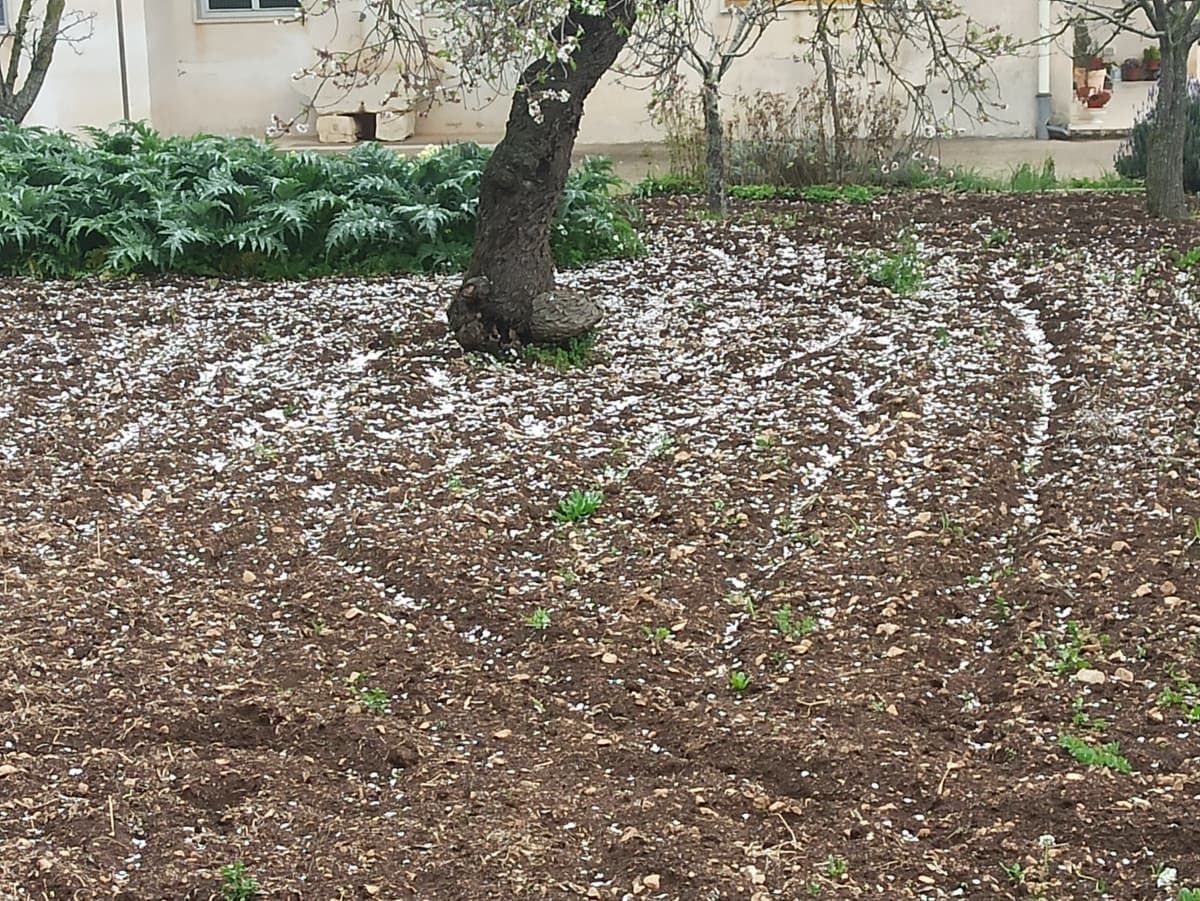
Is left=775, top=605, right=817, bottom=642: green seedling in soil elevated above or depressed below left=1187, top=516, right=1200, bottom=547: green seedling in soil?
below

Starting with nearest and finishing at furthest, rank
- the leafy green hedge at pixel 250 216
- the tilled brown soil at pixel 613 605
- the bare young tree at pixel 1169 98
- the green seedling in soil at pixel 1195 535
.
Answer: the tilled brown soil at pixel 613 605, the green seedling in soil at pixel 1195 535, the leafy green hedge at pixel 250 216, the bare young tree at pixel 1169 98

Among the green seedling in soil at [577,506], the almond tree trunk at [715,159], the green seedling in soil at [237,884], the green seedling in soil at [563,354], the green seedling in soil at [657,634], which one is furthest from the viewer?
the almond tree trunk at [715,159]

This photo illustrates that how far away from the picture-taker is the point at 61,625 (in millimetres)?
3980

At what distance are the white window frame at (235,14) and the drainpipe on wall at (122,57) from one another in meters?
1.22

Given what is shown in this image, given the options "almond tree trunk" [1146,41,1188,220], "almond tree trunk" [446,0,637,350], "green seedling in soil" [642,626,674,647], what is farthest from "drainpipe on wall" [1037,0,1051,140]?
"green seedling in soil" [642,626,674,647]

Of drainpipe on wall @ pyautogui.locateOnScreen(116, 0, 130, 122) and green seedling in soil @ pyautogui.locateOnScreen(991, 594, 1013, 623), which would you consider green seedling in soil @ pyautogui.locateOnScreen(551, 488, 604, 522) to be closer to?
green seedling in soil @ pyautogui.locateOnScreen(991, 594, 1013, 623)

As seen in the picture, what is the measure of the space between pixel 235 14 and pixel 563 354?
11774 millimetres

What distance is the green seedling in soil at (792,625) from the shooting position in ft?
13.0

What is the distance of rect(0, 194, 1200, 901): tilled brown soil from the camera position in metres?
3.00

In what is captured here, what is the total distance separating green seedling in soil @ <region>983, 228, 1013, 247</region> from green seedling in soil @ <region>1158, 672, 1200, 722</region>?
211 inches

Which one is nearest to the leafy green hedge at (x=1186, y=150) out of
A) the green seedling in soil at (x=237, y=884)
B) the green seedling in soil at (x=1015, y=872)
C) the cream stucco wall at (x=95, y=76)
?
the green seedling in soil at (x=1015, y=872)

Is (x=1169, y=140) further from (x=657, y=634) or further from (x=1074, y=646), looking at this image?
(x=657, y=634)

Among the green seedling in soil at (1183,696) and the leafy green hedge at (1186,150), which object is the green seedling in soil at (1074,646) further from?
the leafy green hedge at (1186,150)

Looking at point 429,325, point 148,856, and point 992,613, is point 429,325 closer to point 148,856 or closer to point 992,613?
point 992,613
